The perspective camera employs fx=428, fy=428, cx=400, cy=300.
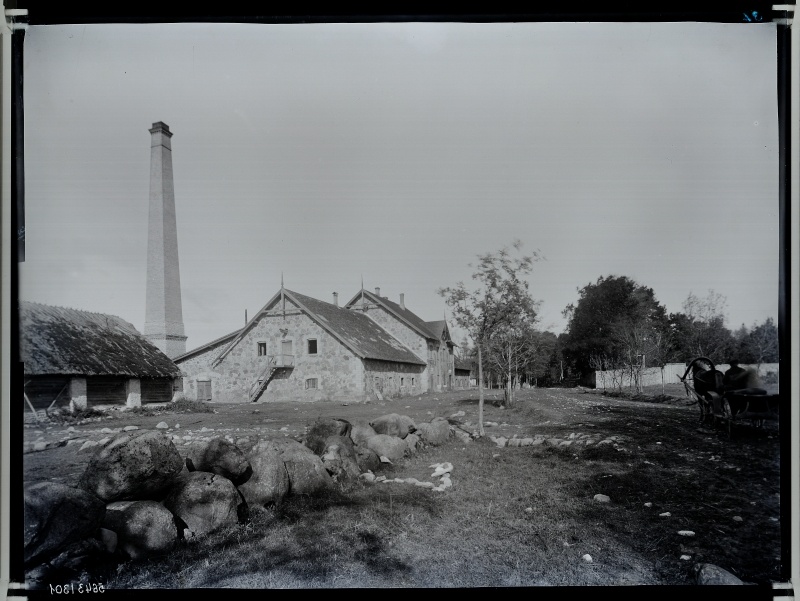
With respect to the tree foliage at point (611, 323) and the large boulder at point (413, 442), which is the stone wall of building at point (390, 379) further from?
the tree foliage at point (611, 323)

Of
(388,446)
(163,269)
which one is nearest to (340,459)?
(388,446)

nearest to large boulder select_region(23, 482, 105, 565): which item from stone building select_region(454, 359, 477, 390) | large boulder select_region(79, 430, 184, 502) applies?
large boulder select_region(79, 430, 184, 502)

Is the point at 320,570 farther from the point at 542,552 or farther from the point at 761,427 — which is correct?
the point at 761,427

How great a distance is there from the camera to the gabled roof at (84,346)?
351 centimetres

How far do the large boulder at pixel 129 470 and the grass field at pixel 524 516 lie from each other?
1.14 feet

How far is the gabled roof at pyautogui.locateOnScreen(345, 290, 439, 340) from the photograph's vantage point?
3.96m

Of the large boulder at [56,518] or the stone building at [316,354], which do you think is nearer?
the large boulder at [56,518]

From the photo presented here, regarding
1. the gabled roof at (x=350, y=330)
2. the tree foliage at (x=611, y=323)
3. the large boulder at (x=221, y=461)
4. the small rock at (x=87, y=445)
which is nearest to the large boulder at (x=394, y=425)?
the gabled roof at (x=350, y=330)

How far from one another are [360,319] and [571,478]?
2362 millimetres

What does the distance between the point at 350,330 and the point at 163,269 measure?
1.79 metres

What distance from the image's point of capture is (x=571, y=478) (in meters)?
3.77

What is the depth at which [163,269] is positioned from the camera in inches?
152

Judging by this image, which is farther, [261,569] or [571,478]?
[571,478]

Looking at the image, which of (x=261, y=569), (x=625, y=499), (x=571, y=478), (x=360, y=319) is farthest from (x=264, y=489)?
(x=625, y=499)
